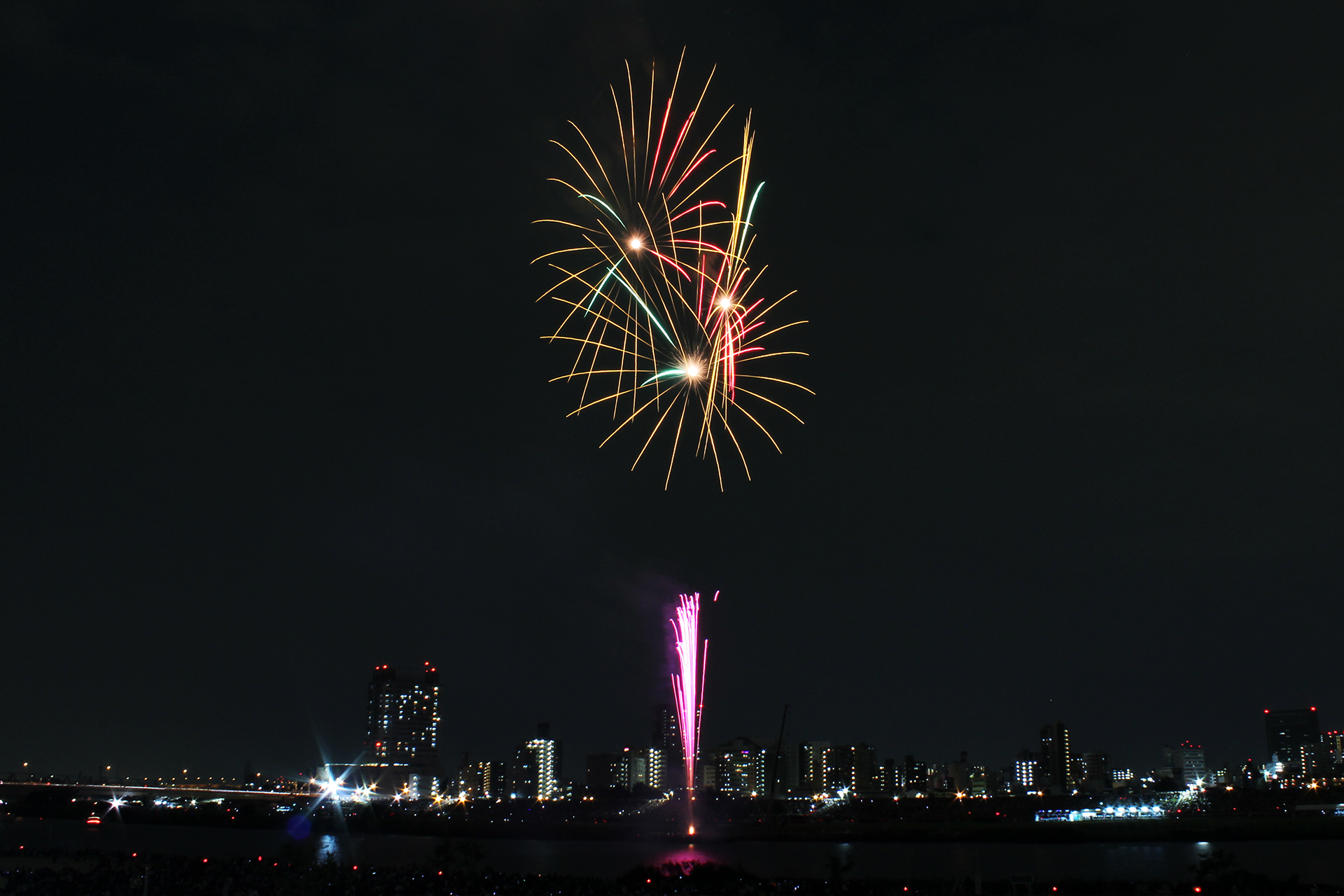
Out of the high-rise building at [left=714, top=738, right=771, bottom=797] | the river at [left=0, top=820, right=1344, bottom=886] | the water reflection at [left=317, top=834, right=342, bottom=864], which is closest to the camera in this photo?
the river at [left=0, top=820, right=1344, bottom=886]

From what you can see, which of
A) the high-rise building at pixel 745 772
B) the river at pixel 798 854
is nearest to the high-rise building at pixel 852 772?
the high-rise building at pixel 745 772

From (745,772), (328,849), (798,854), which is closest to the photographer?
(798,854)

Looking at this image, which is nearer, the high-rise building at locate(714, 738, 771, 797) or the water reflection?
the water reflection

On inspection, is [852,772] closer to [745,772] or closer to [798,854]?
[745,772]

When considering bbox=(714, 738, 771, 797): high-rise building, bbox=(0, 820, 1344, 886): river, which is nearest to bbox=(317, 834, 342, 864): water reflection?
bbox=(0, 820, 1344, 886): river

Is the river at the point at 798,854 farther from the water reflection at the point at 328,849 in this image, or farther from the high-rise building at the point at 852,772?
the high-rise building at the point at 852,772

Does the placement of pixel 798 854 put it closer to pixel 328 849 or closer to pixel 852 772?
pixel 328 849

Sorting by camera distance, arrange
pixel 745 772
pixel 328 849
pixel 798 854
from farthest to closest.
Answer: pixel 745 772, pixel 328 849, pixel 798 854

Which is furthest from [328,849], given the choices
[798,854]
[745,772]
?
[745,772]

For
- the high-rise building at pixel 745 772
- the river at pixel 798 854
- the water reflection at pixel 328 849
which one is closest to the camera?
the river at pixel 798 854

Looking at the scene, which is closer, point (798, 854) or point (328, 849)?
point (798, 854)

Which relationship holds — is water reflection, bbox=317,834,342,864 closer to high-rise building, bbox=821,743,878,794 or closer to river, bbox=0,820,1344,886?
river, bbox=0,820,1344,886

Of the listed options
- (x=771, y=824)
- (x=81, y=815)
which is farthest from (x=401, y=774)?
(x=771, y=824)

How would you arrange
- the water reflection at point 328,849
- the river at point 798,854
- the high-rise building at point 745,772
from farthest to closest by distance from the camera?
the high-rise building at point 745,772, the water reflection at point 328,849, the river at point 798,854
